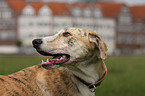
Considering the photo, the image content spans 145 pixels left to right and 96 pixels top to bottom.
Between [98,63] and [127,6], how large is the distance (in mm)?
73515

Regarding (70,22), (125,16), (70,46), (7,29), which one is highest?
(70,46)

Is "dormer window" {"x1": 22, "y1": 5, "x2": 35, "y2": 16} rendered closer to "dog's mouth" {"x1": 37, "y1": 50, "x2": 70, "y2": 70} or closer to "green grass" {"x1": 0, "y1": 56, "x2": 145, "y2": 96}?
"green grass" {"x1": 0, "y1": 56, "x2": 145, "y2": 96}

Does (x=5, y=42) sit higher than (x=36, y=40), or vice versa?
(x=36, y=40)

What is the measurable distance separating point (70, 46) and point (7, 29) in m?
61.9

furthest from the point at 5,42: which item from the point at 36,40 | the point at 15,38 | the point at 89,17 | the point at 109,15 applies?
the point at 36,40

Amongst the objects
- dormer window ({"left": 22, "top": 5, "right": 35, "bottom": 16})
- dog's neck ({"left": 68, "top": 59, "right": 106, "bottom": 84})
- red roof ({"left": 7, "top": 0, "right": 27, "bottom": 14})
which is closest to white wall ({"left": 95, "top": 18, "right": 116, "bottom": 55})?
dormer window ({"left": 22, "top": 5, "right": 35, "bottom": 16})

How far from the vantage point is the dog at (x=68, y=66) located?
3.56 m

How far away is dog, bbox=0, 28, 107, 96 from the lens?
3.56 m

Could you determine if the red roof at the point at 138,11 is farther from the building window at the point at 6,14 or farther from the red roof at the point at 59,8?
the building window at the point at 6,14

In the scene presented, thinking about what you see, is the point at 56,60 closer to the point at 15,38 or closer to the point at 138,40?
the point at 15,38

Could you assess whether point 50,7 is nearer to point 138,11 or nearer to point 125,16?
point 125,16

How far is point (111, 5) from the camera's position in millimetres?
77375

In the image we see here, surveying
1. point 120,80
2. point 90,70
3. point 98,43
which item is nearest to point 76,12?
point 120,80

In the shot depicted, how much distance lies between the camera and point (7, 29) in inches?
2500
